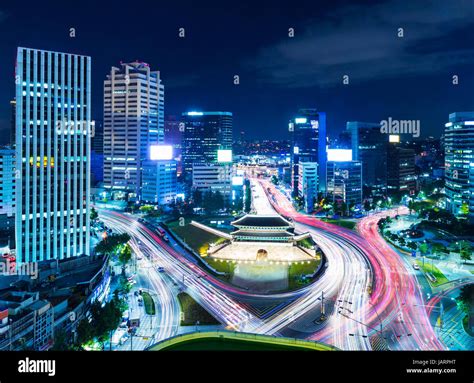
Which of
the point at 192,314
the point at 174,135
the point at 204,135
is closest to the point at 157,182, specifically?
the point at 204,135

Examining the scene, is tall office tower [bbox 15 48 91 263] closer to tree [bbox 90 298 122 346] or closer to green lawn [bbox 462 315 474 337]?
tree [bbox 90 298 122 346]

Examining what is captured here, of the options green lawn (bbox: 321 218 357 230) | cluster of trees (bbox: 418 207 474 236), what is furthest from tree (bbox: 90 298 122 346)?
cluster of trees (bbox: 418 207 474 236)

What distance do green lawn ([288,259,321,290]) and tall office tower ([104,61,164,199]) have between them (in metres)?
19.4

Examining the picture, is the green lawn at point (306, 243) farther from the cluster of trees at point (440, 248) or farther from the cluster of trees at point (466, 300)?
the cluster of trees at point (466, 300)

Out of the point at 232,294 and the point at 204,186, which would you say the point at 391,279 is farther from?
the point at 204,186

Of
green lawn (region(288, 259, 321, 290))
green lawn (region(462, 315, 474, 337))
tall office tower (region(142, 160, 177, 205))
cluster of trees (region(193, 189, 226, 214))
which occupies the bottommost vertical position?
green lawn (region(462, 315, 474, 337))

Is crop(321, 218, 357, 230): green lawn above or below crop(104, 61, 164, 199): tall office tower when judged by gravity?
below

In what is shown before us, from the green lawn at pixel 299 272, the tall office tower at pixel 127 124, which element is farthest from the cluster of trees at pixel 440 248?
the tall office tower at pixel 127 124

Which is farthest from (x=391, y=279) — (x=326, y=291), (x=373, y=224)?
(x=373, y=224)

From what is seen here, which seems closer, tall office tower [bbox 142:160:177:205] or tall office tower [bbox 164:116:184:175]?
tall office tower [bbox 142:160:177:205]

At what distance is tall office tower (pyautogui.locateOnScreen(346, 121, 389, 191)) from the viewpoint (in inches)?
1500

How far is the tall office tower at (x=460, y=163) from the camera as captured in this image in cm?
2392

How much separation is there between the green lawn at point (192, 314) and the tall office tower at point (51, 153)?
235 inches

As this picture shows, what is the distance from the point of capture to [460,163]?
2478cm
